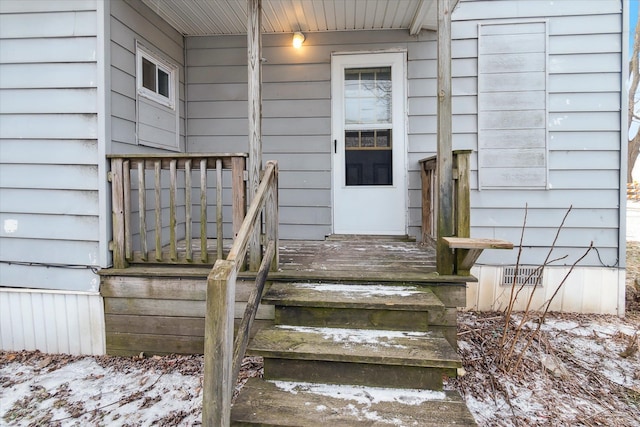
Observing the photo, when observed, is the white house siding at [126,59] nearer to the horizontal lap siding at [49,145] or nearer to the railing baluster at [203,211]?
the horizontal lap siding at [49,145]

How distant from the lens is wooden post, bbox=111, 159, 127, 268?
272 centimetres

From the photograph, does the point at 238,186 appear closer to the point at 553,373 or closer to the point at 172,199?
the point at 172,199

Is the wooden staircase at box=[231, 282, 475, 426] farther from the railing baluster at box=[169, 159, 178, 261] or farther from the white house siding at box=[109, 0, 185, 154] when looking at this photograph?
the white house siding at box=[109, 0, 185, 154]

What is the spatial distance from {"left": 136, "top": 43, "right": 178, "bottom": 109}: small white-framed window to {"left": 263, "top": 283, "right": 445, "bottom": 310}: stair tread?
7.28 feet

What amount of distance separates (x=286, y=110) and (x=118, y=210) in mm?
2084

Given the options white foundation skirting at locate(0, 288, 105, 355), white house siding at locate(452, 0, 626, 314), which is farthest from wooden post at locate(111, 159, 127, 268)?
white house siding at locate(452, 0, 626, 314)

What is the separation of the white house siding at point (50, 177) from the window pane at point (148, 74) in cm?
62

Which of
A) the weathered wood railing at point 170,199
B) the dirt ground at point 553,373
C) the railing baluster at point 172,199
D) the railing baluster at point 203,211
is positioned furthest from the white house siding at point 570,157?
the railing baluster at point 172,199

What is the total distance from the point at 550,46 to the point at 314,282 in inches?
127

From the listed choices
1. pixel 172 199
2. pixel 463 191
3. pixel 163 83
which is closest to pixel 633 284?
pixel 463 191

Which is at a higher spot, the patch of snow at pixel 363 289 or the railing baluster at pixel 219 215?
the railing baluster at pixel 219 215

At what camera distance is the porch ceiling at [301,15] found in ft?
11.1

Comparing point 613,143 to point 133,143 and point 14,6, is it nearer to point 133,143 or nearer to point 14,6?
point 133,143

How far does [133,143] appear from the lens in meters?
3.12
